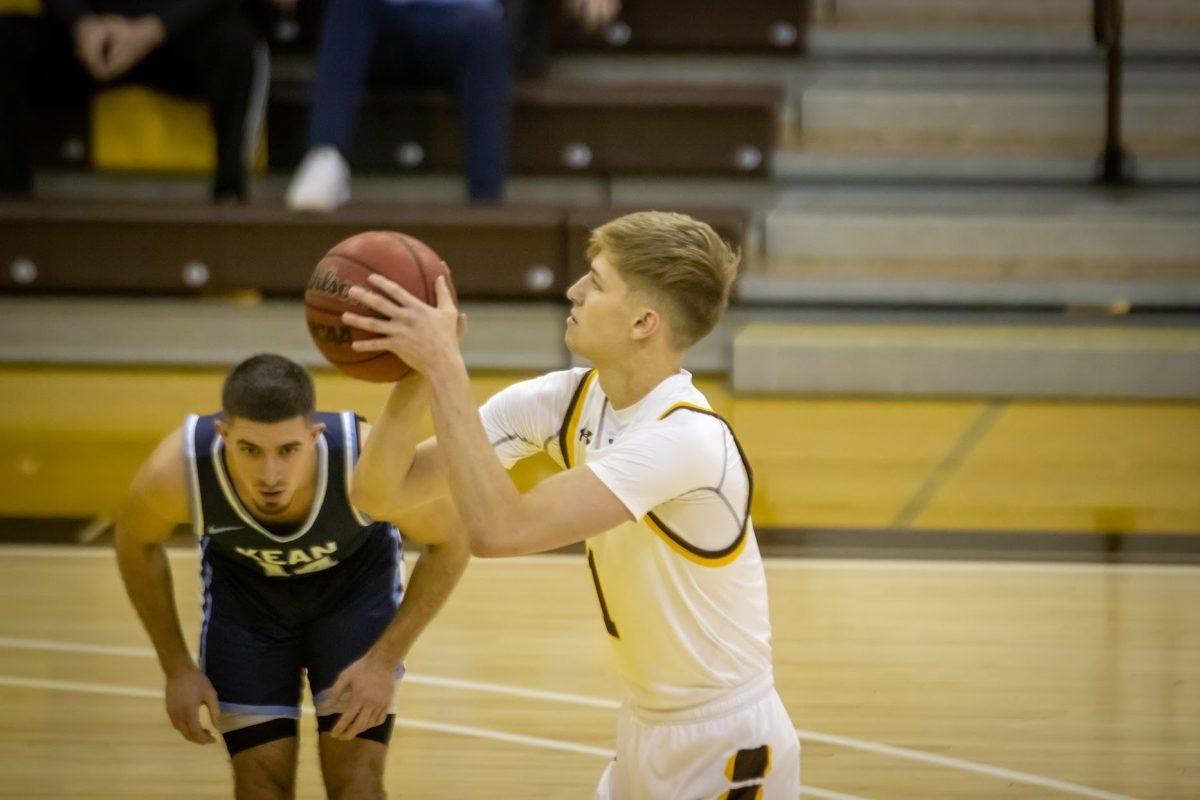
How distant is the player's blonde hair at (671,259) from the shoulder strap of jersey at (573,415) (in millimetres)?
273

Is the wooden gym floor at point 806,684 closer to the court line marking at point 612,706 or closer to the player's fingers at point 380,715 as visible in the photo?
the court line marking at point 612,706

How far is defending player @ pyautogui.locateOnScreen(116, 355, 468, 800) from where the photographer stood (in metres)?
3.01

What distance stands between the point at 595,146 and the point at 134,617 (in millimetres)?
3822

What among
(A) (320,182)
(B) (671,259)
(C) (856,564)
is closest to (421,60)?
(A) (320,182)

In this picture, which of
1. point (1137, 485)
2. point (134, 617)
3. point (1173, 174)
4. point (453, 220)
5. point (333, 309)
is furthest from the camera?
point (1173, 174)

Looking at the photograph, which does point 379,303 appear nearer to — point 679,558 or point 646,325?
point 646,325

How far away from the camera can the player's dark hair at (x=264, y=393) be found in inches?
115

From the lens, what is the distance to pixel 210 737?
3109mm

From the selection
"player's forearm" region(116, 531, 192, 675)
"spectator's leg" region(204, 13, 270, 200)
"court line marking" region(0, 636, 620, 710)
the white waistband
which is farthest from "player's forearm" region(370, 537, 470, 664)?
"spectator's leg" region(204, 13, 270, 200)

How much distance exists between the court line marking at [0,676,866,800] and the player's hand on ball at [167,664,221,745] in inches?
42.9

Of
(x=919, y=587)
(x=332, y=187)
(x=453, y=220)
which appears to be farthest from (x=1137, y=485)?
(x=332, y=187)

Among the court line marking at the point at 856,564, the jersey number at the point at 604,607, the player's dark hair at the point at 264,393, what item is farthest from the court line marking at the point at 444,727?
the player's dark hair at the point at 264,393

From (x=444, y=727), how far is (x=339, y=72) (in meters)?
3.98

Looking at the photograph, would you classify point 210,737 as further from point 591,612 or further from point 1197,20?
point 1197,20
